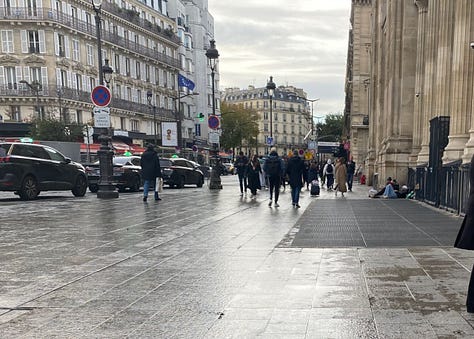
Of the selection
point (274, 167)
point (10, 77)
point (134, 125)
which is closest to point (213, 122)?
point (274, 167)

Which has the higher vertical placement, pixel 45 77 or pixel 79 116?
pixel 45 77

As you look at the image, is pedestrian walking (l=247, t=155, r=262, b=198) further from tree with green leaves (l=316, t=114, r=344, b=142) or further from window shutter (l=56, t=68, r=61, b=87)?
tree with green leaves (l=316, t=114, r=344, b=142)

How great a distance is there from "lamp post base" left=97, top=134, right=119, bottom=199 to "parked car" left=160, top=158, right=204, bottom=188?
240 inches

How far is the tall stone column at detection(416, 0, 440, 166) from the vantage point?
48.8 ft

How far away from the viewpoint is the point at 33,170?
1345 centimetres

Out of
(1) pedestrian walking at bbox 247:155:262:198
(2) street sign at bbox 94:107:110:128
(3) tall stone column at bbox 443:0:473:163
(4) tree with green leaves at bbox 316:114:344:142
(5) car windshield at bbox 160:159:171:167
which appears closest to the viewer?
(3) tall stone column at bbox 443:0:473:163

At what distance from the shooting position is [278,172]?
13.2 meters

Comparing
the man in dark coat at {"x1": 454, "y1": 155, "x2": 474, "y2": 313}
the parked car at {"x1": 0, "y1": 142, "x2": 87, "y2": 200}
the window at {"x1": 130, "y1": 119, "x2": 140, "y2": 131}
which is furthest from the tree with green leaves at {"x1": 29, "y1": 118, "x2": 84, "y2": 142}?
the man in dark coat at {"x1": 454, "y1": 155, "x2": 474, "y2": 313}

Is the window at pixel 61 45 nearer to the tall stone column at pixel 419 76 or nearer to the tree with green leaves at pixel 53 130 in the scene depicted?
the tree with green leaves at pixel 53 130

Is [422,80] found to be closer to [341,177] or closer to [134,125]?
[341,177]

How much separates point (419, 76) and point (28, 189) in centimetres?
1619

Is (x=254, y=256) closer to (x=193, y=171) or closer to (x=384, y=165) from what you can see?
(x=384, y=165)

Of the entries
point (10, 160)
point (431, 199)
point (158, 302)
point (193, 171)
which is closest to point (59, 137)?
point (193, 171)

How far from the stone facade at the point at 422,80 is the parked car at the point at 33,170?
12.8 metres
